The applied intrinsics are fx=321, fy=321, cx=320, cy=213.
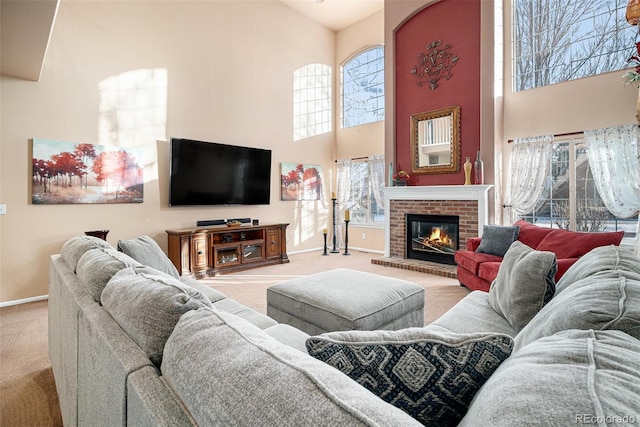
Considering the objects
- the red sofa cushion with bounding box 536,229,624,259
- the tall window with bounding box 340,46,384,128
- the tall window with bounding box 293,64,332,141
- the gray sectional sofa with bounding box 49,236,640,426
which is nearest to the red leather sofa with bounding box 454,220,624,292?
the red sofa cushion with bounding box 536,229,624,259

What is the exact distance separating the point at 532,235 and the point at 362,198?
3692 mm

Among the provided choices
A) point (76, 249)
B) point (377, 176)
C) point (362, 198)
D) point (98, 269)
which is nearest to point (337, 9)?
point (377, 176)

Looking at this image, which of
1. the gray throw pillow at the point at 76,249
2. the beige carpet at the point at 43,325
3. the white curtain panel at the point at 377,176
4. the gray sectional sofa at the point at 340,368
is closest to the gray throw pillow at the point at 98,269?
the gray sectional sofa at the point at 340,368

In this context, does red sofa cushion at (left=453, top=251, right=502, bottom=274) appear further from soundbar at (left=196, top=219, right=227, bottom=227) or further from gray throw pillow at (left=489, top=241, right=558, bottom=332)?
soundbar at (left=196, top=219, right=227, bottom=227)

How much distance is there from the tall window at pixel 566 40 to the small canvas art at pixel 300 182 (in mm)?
3830

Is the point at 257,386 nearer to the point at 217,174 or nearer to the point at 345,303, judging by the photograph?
the point at 345,303

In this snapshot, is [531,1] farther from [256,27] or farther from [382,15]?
[256,27]

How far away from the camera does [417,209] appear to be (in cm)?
550

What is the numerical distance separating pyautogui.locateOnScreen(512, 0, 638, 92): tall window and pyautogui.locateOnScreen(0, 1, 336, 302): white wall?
377 cm

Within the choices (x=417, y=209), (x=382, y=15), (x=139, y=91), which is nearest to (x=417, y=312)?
(x=417, y=209)

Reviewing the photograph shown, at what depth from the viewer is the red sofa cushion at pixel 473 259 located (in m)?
3.61

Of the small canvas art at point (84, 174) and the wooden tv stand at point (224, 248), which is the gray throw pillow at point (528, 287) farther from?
the small canvas art at point (84, 174)

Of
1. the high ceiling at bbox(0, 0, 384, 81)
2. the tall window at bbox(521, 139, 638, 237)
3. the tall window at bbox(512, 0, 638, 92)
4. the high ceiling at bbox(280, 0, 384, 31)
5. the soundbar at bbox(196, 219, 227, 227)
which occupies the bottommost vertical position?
the soundbar at bbox(196, 219, 227, 227)

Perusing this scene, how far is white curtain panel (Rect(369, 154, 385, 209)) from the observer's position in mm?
6508
